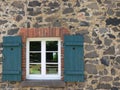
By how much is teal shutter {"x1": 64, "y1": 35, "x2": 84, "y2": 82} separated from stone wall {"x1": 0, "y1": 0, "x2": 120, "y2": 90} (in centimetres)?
15

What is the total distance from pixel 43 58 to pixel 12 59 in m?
0.89

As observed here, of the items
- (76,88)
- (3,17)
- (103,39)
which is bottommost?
(76,88)

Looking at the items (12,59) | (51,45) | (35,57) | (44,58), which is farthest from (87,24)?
(12,59)

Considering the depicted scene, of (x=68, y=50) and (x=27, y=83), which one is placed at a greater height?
(x=68, y=50)

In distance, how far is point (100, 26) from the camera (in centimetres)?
1020

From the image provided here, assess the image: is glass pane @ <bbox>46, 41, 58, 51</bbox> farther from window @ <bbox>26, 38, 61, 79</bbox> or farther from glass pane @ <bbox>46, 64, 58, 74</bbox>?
glass pane @ <bbox>46, 64, 58, 74</bbox>

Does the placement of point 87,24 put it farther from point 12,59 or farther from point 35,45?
point 12,59

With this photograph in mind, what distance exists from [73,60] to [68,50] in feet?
1.02

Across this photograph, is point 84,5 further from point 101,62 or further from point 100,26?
point 101,62

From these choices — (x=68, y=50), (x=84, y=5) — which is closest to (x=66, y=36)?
(x=68, y=50)

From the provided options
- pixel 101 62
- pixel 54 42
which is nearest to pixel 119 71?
pixel 101 62

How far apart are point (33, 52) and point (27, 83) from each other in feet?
3.03

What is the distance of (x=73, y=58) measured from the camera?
1009cm

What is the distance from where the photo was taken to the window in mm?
10359
